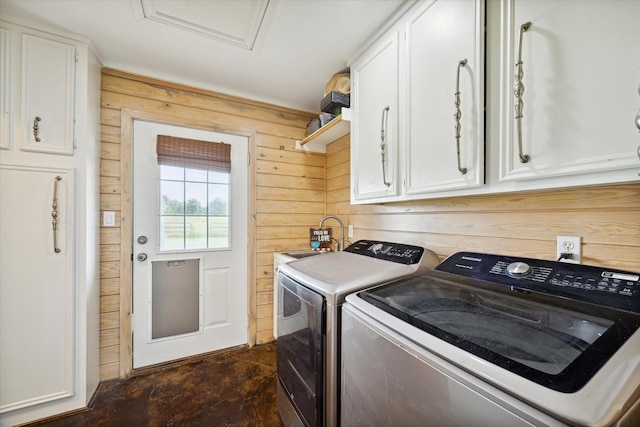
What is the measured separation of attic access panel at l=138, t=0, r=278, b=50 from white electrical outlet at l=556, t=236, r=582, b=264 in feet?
5.55

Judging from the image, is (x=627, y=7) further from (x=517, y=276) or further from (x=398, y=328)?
(x=398, y=328)

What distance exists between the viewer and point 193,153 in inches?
85.0

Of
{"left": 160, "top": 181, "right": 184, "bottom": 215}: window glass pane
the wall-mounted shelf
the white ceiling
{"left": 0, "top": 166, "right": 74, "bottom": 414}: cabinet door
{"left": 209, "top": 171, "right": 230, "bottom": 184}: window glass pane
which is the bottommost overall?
{"left": 0, "top": 166, "right": 74, "bottom": 414}: cabinet door

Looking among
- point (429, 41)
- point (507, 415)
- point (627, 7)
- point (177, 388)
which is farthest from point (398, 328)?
point (177, 388)

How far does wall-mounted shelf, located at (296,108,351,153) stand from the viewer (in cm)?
183

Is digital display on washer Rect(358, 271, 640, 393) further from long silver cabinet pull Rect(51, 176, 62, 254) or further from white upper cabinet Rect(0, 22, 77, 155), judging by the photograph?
white upper cabinet Rect(0, 22, 77, 155)

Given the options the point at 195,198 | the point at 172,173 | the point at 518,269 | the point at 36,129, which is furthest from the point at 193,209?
the point at 518,269

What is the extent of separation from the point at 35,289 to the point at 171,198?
94 centimetres

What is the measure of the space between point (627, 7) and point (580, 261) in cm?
76

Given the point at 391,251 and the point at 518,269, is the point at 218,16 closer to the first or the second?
the point at 391,251

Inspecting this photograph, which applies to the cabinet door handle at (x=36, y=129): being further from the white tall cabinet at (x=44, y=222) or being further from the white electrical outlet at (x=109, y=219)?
the white electrical outlet at (x=109, y=219)

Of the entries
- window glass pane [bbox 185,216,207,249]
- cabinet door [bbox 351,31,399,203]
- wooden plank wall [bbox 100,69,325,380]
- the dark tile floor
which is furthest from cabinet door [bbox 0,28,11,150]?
cabinet door [bbox 351,31,399,203]

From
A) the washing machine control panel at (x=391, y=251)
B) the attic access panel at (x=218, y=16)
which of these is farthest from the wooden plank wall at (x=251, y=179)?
the washing machine control panel at (x=391, y=251)

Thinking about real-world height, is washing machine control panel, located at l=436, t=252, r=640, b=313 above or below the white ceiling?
Answer: below
